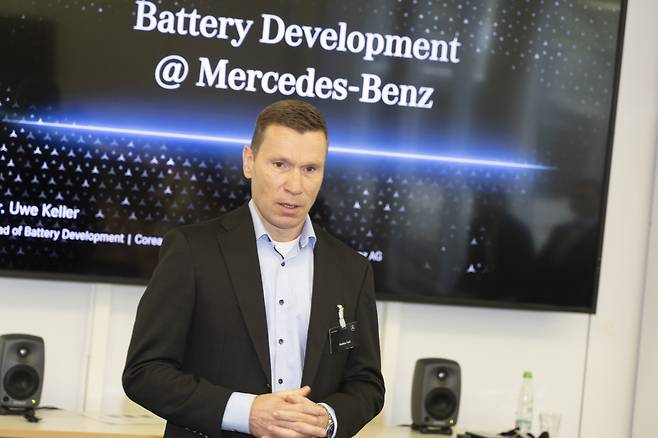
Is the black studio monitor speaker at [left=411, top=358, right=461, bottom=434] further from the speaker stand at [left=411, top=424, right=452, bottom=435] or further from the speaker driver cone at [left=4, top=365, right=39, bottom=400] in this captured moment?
the speaker driver cone at [left=4, top=365, right=39, bottom=400]

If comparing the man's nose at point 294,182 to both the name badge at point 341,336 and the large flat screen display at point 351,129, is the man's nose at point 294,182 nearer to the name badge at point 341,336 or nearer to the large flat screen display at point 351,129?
the name badge at point 341,336

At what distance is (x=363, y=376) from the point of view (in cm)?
245

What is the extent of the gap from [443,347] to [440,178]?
2.72 ft

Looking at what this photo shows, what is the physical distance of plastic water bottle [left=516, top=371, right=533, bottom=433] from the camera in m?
4.60

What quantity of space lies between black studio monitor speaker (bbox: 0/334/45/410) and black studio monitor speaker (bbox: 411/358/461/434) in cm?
163

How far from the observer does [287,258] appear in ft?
7.93

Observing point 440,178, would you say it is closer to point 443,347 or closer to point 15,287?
point 443,347

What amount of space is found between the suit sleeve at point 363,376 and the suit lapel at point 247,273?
22 centimetres

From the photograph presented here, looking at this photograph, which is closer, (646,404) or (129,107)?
(129,107)

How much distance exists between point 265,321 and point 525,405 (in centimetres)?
277

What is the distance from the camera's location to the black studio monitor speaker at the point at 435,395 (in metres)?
4.38

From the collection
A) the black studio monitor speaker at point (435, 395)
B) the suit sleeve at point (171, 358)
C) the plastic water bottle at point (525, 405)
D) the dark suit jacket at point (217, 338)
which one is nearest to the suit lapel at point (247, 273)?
the dark suit jacket at point (217, 338)

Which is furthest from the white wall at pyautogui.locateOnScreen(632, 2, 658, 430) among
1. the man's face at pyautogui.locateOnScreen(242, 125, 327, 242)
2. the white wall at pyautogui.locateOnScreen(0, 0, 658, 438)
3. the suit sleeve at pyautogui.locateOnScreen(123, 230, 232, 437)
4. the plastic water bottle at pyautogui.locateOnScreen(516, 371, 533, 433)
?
the suit sleeve at pyautogui.locateOnScreen(123, 230, 232, 437)

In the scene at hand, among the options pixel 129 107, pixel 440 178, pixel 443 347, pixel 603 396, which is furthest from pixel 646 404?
pixel 129 107
